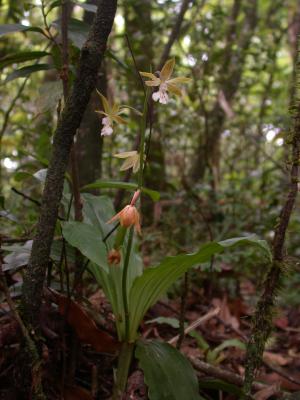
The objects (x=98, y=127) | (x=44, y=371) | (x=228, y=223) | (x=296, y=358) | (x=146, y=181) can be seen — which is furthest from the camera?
(x=146, y=181)

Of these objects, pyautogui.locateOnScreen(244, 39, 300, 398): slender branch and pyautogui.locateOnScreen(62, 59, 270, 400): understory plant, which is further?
pyautogui.locateOnScreen(244, 39, 300, 398): slender branch

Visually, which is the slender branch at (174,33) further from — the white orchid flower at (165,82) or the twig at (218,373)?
the twig at (218,373)

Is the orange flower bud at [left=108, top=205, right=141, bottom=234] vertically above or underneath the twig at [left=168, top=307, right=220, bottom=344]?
above

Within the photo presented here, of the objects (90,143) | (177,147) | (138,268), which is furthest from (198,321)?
(177,147)

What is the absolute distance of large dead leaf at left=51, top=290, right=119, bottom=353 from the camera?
5.18 feet

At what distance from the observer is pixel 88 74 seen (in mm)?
1338

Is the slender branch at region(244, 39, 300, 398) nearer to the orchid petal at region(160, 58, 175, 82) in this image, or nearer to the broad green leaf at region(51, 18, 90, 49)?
the orchid petal at region(160, 58, 175, 82)

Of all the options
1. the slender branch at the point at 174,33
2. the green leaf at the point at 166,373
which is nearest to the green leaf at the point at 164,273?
the green leaf at the point at 166,373

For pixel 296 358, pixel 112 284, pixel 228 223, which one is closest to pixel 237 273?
pixel 228 223

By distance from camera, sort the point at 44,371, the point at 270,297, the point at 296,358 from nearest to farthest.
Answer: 1. the point at 270,297
2. the point at 44,371
3. the point at 296,358

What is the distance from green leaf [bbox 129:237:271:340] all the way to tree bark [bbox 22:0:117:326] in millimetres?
318

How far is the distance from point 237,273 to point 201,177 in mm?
1792

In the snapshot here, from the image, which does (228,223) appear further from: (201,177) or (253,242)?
(253,242)

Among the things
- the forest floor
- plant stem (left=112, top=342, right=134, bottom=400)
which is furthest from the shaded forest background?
plant stem (left=112, top=342, right=134, bottom=400)
